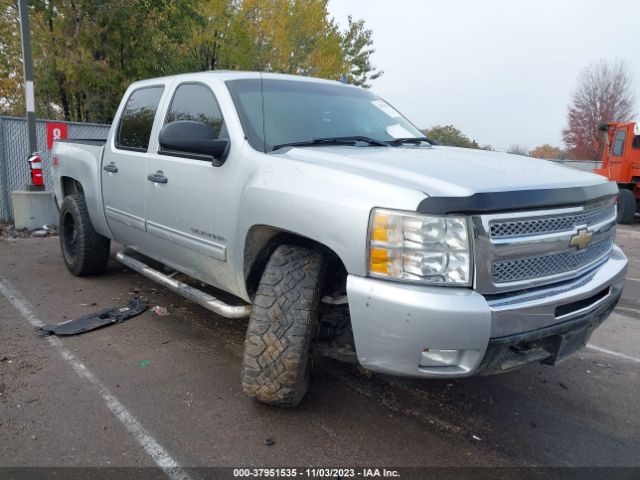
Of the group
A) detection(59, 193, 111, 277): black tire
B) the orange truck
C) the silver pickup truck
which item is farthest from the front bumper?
the orange truck

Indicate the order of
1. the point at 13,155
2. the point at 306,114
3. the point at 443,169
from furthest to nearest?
the point at 13,155
the point at 306,114
the point at 443,169

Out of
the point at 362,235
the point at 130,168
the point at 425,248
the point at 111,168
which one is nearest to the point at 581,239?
the point at 425,248

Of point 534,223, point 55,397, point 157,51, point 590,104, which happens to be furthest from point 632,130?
point 590,104

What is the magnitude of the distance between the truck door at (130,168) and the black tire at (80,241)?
0.57 metres

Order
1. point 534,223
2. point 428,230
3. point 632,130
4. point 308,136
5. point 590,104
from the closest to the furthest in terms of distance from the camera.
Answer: point 428,230 → point 534,223 → point 308,136 → point 632,130 → point 590,104

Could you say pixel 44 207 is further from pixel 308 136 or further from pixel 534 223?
pixel 534 223

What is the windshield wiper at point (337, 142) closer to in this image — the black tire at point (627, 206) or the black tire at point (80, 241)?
the black tire at point (80, 241)

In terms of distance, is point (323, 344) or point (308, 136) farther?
point (308, 136)

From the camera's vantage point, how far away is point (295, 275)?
8.78 ft

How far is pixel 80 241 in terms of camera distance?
512cm

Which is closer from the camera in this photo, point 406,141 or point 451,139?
point 406,141

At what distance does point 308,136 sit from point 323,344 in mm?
1313

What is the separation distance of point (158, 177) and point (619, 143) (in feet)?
44.4

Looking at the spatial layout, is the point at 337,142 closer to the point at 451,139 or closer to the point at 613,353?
the point at 613,353
